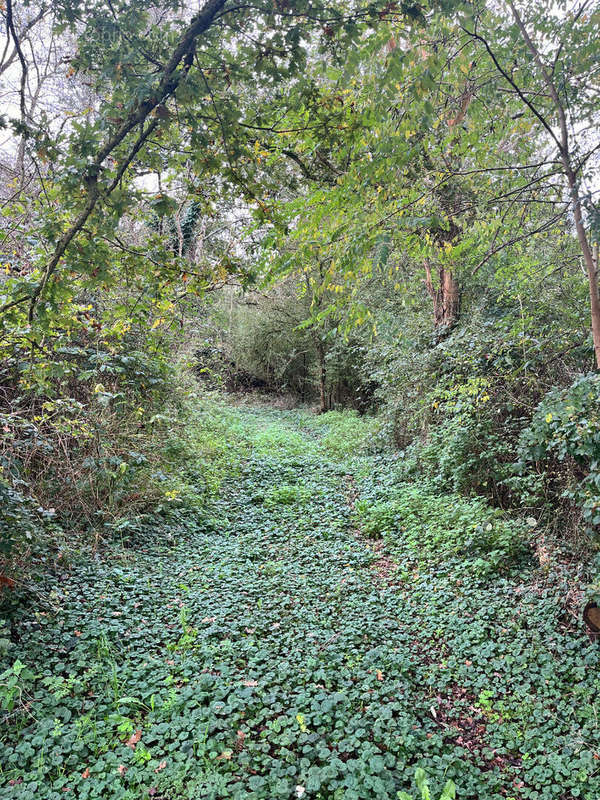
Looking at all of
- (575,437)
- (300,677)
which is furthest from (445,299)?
(300,677)

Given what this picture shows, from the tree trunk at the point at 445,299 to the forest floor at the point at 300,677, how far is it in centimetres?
434

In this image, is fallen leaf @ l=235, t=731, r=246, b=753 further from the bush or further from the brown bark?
the brown bark

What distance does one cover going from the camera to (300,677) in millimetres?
3293

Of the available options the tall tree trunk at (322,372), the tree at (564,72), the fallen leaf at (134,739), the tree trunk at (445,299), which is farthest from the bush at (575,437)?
the tall tree trunk at (322,372)

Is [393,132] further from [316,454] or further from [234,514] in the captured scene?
[316,454]

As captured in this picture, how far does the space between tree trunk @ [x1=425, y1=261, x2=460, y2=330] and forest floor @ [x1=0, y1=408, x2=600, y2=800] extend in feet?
14.2

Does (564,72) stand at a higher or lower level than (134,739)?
higher

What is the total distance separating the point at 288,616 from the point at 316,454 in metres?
5.88

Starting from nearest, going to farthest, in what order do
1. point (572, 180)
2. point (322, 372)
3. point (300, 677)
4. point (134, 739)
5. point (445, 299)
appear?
point (134, 739) → point (300, 677) → point (572, 180) → point (445, 299) → point (322, 372)

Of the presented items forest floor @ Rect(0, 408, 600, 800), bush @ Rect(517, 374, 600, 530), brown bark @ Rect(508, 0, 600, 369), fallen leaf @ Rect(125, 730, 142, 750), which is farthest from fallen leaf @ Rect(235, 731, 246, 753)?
brown bark @ Rect(508, 0, 600, 369)

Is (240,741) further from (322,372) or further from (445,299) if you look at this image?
(322,372)

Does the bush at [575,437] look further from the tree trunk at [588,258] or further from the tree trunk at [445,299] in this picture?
the tree trunk at [445,299]

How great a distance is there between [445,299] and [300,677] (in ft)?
23.3

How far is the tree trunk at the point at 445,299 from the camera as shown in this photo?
8.48m
